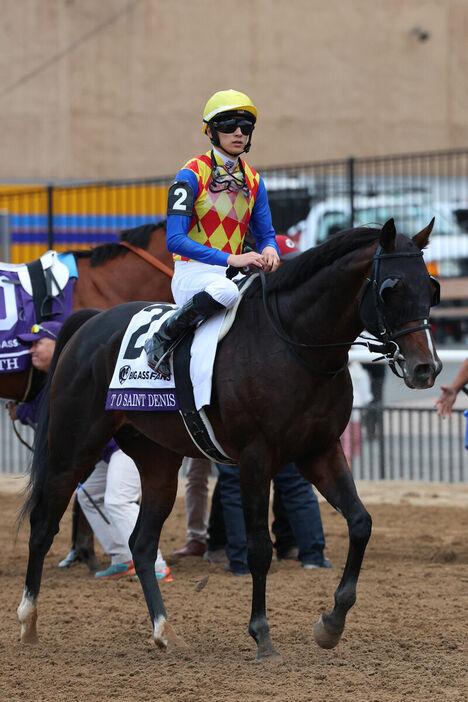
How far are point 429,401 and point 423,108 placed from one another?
1812 cm

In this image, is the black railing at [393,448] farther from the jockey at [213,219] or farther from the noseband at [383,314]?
the noseband at [383,314]

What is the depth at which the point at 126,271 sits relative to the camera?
730 centimetres

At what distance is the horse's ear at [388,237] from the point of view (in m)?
4.14

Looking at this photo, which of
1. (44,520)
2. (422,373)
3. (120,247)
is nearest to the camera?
(422,373)

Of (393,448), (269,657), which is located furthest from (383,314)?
(393,448)

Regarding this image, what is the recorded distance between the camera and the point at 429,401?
423 inches

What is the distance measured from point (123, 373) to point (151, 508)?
2.22 feet

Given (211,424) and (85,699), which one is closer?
(85,699)

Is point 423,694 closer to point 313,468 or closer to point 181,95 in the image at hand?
point 313,468

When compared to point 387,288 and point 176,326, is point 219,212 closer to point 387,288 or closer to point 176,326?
point 176,326

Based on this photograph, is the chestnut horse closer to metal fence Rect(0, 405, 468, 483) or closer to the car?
metal fence Rect(0, 405, 468, 483)

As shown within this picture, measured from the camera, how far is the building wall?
24.8m

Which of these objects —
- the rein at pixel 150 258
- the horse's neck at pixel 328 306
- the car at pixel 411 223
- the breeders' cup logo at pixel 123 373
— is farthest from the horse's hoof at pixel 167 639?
the car at pixel 411 223

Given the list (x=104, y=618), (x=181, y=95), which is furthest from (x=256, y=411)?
(x=181, y=95)
